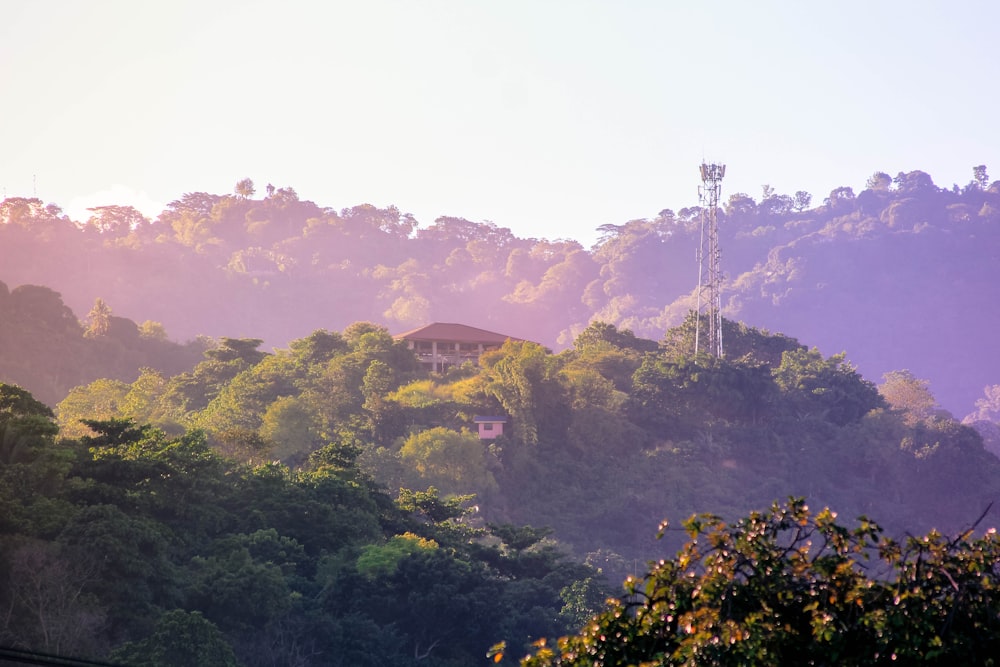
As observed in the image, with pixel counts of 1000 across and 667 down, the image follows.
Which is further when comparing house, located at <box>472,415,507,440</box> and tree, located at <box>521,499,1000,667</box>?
house, located at <box>472,415,507,440</box>

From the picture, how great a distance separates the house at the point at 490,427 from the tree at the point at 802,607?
48106 mm

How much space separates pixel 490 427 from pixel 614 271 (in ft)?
311

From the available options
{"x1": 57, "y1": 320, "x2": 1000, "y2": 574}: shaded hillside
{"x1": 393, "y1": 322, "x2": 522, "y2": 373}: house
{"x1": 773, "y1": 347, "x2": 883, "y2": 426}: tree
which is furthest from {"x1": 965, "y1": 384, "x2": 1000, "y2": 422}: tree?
{"x1": 393, "y1": 322, "x2": 522, "y2": 373}: house

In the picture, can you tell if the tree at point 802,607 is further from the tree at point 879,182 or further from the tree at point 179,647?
the tree at point 879,182

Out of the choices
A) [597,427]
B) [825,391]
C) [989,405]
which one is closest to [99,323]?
[597,427]

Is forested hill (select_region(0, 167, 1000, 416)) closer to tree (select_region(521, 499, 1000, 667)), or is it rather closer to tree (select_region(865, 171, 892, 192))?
tree (select_region(865, 171, 892, 192))

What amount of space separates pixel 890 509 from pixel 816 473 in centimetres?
423

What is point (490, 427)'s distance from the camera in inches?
2314

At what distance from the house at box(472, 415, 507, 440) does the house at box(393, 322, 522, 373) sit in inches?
276

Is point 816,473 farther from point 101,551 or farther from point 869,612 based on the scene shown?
point 869,612

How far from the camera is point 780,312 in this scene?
492 feet

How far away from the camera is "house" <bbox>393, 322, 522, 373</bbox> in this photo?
6562 centimetres

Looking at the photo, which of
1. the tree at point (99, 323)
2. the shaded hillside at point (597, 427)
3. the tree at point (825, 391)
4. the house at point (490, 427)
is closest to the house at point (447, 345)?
the shaded hillside at point (597, 427)

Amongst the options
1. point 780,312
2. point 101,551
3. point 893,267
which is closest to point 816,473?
point 101,551
